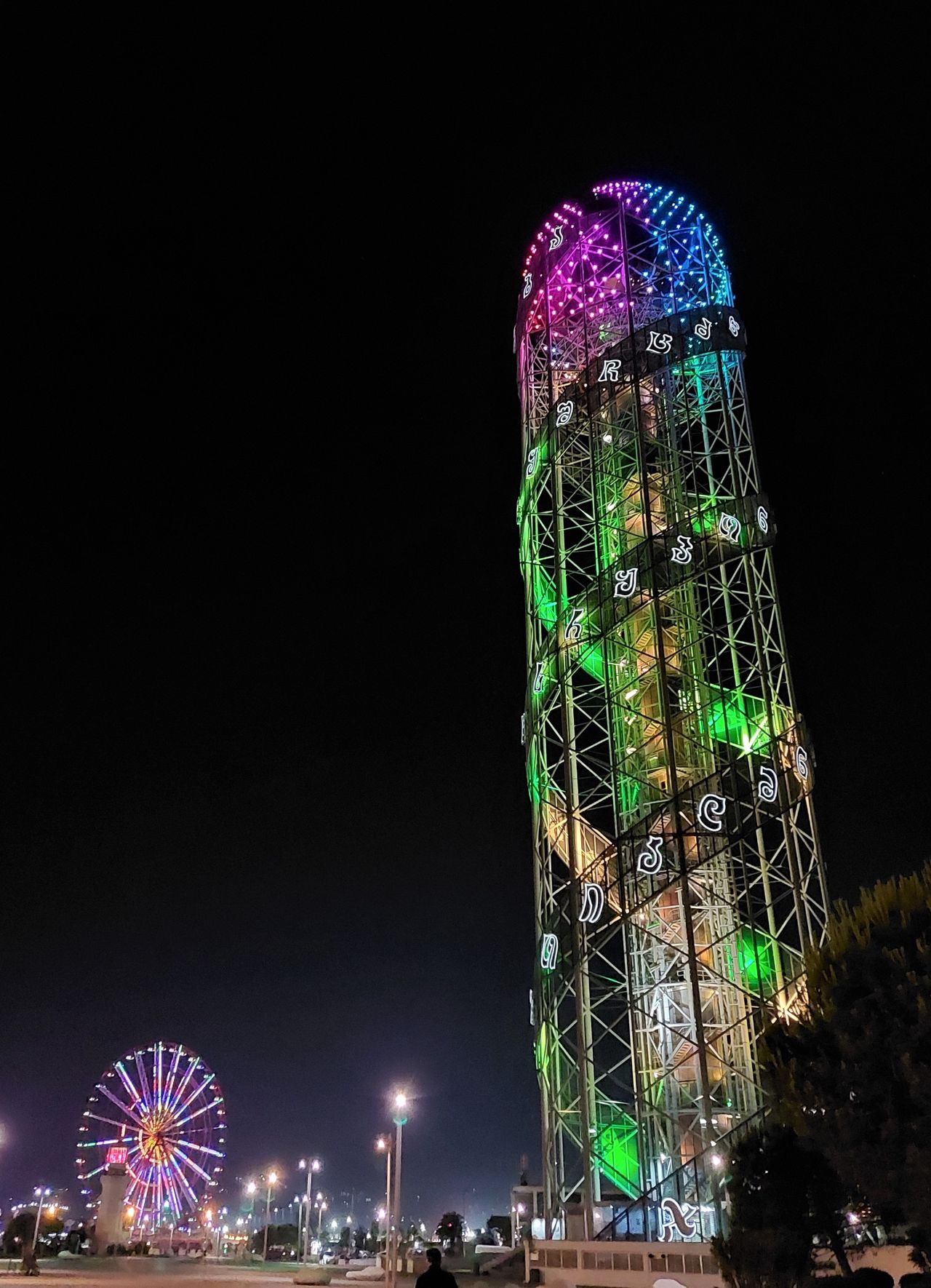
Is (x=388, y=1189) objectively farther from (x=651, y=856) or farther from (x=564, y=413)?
(x=564, y=413)

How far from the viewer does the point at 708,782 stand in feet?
104

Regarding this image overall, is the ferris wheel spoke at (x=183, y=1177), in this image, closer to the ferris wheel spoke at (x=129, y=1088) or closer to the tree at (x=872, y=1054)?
the ferris wheel spoke at (x=129, y=1088)

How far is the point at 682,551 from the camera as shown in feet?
109

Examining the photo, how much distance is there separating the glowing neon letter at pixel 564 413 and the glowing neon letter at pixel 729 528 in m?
7.19

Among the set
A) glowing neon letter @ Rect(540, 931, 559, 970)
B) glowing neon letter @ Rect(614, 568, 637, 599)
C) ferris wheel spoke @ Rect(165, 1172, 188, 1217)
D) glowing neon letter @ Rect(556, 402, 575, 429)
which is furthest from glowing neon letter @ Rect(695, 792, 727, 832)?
ferris wheel spoke @ Rect(165, 1172, 188, 1217)

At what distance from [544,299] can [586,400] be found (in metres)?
6.26

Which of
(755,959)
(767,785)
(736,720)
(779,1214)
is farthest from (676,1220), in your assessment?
(736,720)

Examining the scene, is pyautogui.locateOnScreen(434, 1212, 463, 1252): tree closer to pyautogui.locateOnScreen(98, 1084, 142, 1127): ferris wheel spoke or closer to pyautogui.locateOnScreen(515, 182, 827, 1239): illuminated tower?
pyautogui.locateOnScreen(98, 1084, 142, 1127): ferris wheel spoke

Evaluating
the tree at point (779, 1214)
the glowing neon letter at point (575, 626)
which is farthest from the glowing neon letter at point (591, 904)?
the tree at point (779, 1214)

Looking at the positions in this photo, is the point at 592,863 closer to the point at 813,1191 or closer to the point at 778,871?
the point at 778,871

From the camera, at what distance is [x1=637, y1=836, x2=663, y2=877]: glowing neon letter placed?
29797 mm

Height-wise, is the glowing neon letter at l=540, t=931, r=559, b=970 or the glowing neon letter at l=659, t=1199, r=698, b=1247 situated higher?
the glowing neon letter at l=540, t=931, r=559, b=970

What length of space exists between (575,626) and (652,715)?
149 inches

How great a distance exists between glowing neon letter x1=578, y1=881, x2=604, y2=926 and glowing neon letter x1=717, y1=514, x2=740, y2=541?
11.8m
